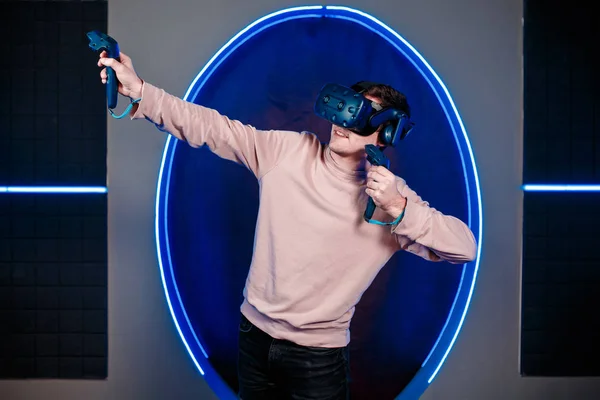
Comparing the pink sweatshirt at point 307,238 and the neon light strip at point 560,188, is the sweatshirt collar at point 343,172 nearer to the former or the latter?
the pink sweatshirt at point 307,238

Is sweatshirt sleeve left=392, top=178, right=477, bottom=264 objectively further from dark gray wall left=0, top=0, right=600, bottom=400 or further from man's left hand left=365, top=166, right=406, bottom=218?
dark gray wall left=0, top=0, right=600, bottom=400

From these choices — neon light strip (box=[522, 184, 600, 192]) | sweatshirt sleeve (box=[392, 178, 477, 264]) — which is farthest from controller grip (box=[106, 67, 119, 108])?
neon light strip (box=[522, 184, 600, 192])

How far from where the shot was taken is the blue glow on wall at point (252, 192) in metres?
2.28

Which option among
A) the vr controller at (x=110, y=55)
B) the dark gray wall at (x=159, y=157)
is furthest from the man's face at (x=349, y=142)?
the dark gray wall at (x=159, y=157)

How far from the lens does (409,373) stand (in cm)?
244

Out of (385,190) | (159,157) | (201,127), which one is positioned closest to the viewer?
(385,190)

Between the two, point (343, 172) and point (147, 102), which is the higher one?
point (147, 102)

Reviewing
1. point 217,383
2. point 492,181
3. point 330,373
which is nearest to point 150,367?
point 217,383

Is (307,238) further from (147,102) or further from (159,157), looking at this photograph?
(159,157)

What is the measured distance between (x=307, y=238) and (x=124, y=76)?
2.13ft

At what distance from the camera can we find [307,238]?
5.03 ft

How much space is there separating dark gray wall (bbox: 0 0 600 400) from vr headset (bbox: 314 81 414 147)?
97cm

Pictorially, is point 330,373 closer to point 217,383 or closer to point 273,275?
point 273,275

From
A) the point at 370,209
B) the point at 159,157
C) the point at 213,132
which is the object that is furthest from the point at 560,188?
the point at 159,157
